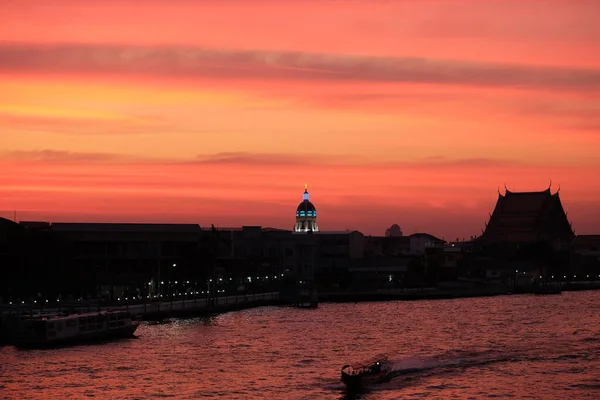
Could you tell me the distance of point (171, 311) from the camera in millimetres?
107250

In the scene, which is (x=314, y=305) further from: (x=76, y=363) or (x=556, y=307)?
(x=76, y=363)

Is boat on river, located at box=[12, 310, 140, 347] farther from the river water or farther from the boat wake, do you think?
the boat wake

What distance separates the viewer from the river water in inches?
2235

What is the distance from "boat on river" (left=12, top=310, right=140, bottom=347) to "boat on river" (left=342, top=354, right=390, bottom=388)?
85.0 feet

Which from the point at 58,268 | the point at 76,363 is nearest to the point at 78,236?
the point at 58,268

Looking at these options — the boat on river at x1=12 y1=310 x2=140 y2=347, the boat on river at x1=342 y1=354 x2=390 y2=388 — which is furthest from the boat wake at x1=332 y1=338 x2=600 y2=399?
the boat on river at x1=12 y1=310 x2=140 y2=347

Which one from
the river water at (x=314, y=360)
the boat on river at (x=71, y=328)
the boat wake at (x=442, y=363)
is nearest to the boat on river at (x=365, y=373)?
the boat wake at (x=442, y=363)

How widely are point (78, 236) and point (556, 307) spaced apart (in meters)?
58.3

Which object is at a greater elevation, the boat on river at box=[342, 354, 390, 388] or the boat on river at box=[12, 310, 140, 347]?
the boat on river at box=[12, 310, 140, 347]

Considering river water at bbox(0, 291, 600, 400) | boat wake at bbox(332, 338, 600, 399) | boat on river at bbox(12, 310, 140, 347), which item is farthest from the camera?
boat on river at bbox(12, 310, 140, 347)

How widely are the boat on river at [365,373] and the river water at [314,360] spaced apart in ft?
1.91

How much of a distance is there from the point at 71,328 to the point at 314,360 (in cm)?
2033

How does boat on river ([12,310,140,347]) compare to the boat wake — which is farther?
boat on river ([12,310,140,347])

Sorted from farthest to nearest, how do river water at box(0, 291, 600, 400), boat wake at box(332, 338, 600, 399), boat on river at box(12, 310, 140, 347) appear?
boat on river at box(12, 310, 140, 347), boat wake at box(332, 338, 600, 399), river water at box(0, 291, 600, 400)
